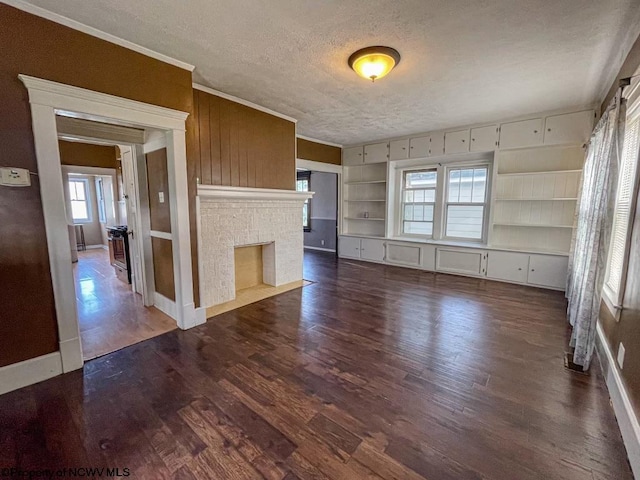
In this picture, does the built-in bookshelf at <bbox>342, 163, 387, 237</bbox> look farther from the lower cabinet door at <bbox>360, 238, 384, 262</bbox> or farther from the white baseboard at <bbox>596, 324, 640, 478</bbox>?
the white baseboard at <bbox>596, 324, 640, 478</bbox>

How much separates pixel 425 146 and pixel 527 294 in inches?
119

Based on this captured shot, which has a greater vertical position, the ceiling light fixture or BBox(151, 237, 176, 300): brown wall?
the ceiling light fixture

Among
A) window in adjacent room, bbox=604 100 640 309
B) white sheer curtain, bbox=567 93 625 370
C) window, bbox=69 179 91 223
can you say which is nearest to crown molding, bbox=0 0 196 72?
white sheer curtain, bbox=567 93 625 370

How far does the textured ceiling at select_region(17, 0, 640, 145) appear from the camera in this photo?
6.22 ft

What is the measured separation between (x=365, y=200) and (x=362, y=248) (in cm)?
110

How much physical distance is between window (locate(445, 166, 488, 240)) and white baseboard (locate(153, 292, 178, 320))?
4.92m

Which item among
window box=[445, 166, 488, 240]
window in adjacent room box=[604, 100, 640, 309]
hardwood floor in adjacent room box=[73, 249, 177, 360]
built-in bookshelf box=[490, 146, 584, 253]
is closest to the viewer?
window in adjacent room box=[604, 100, 640, 309]

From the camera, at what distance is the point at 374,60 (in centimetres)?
242

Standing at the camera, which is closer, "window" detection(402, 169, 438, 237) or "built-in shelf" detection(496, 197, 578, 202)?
"built-in shelf" detection(496, 197, 578, 202)

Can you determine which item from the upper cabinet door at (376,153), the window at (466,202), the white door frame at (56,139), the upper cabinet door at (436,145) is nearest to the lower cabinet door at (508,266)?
the window at (466,202)

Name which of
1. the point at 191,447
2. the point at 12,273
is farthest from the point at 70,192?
the point at 191,447

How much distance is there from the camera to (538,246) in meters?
4.69

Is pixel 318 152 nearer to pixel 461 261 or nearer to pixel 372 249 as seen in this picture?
pixel 372 249

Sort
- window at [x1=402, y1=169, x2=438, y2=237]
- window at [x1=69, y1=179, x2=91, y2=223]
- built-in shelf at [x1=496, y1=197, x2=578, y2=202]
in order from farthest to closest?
window at [x1=69, y1=179, x2=91, y2=223] → window at [x1=402, y1=169, x2=438, y2=237] → built-in shelf at [x1=496, y1=197, x2=578, y2=202]
